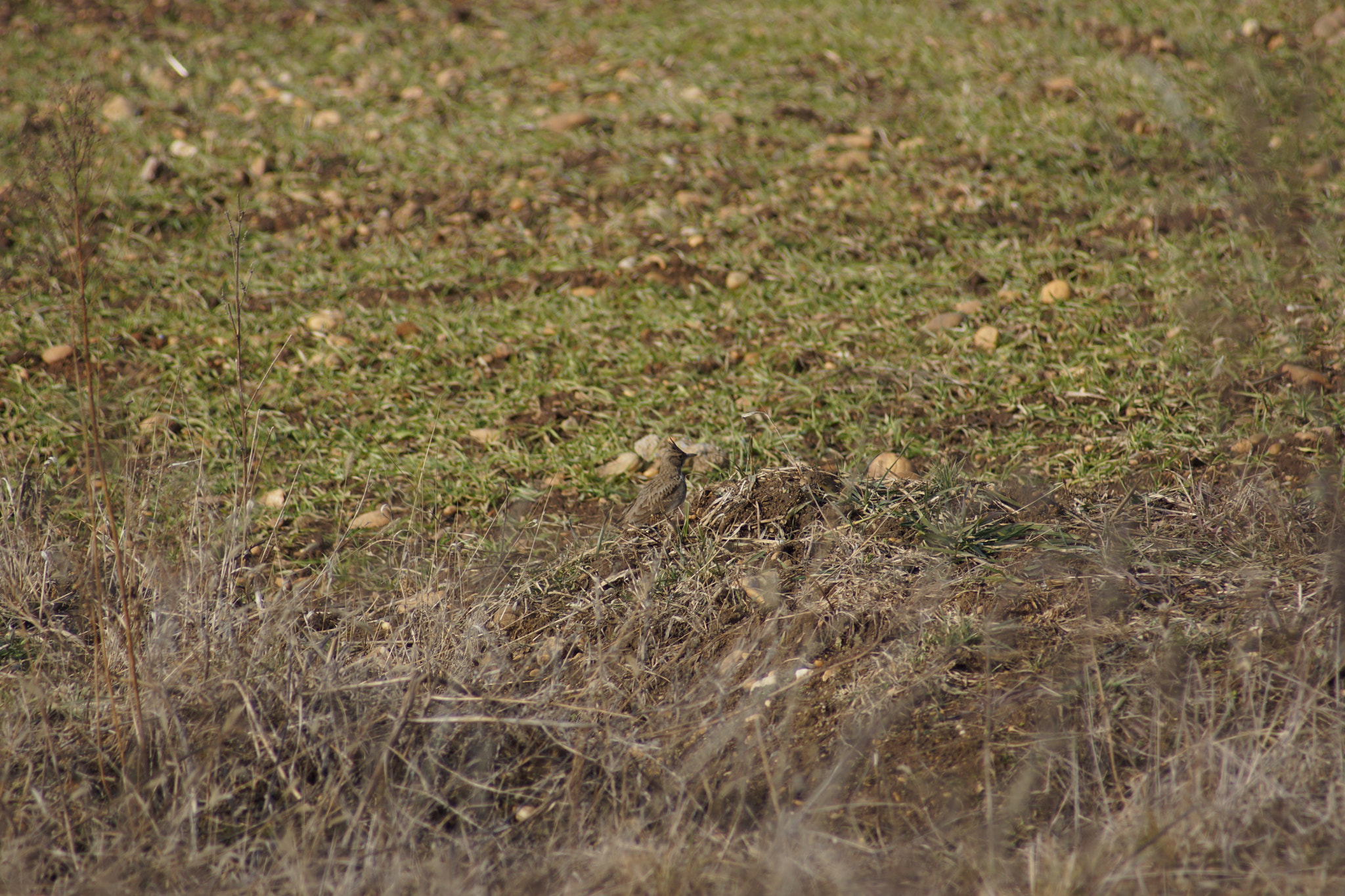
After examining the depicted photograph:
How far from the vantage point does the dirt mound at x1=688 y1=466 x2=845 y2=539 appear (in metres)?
2.42

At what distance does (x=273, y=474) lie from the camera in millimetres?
3006

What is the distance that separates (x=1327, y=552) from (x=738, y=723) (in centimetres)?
127

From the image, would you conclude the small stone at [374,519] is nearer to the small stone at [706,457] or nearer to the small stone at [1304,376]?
the small stone at [706,457]

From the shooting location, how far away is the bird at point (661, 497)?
2.54 meters

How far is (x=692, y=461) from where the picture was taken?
2.89 m

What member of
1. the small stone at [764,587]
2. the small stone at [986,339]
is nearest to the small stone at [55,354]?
the small stone at [764,587]

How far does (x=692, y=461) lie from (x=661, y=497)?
0.35 meters

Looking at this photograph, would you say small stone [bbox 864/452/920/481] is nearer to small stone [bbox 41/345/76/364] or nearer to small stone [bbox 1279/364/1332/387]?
small stone [bbox 1279/364/1332/387]

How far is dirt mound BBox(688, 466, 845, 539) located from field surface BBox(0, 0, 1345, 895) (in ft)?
0.04

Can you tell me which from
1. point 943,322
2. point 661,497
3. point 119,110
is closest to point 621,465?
point 661,497

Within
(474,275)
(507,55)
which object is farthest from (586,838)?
(507,55)

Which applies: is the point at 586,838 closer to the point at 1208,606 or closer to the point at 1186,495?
the point at 1208,606

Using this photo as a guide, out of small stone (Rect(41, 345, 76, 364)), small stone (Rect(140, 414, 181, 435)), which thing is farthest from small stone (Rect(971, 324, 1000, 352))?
small stone (Rect(41, 345, 76, 364))

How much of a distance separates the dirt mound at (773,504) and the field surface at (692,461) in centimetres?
1
